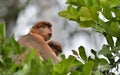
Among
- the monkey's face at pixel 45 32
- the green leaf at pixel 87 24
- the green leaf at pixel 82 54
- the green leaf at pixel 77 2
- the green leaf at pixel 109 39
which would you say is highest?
the monkey's face at pixel 45 32

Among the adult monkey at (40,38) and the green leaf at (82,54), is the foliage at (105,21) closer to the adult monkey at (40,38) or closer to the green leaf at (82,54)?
the green leaf at (82,54)

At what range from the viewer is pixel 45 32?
12.1ft

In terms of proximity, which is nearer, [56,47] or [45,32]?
[56,47]

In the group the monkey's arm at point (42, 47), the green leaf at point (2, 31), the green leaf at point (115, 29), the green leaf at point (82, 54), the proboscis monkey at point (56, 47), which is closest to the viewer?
the green leaf at point (2, 31)

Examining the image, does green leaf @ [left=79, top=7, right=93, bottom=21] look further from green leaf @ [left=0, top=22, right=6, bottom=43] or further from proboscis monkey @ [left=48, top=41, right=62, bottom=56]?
proboscis monkey @ [left=48, top=41, right=62, bottom=56]

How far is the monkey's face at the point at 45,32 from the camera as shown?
3600 millimetres

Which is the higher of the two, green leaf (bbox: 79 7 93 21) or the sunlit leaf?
the sunlit leaf

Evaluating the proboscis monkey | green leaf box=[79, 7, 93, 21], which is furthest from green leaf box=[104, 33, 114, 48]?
the proboscis monkey

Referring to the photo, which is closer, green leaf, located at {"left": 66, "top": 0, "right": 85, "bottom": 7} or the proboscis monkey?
green leaf, located at {"left": 66, "top": 0, "right": 85, "bottom": 7}

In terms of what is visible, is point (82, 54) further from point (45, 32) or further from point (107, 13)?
point (45, 32)

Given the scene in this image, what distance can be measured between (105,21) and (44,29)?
1.66 m

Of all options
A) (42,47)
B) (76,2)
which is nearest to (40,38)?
(42,47)

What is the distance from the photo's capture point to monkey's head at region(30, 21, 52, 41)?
3.59m

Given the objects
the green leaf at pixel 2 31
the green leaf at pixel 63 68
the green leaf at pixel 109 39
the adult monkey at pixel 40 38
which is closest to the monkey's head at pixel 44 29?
the adult monkey at pixel 40 38
